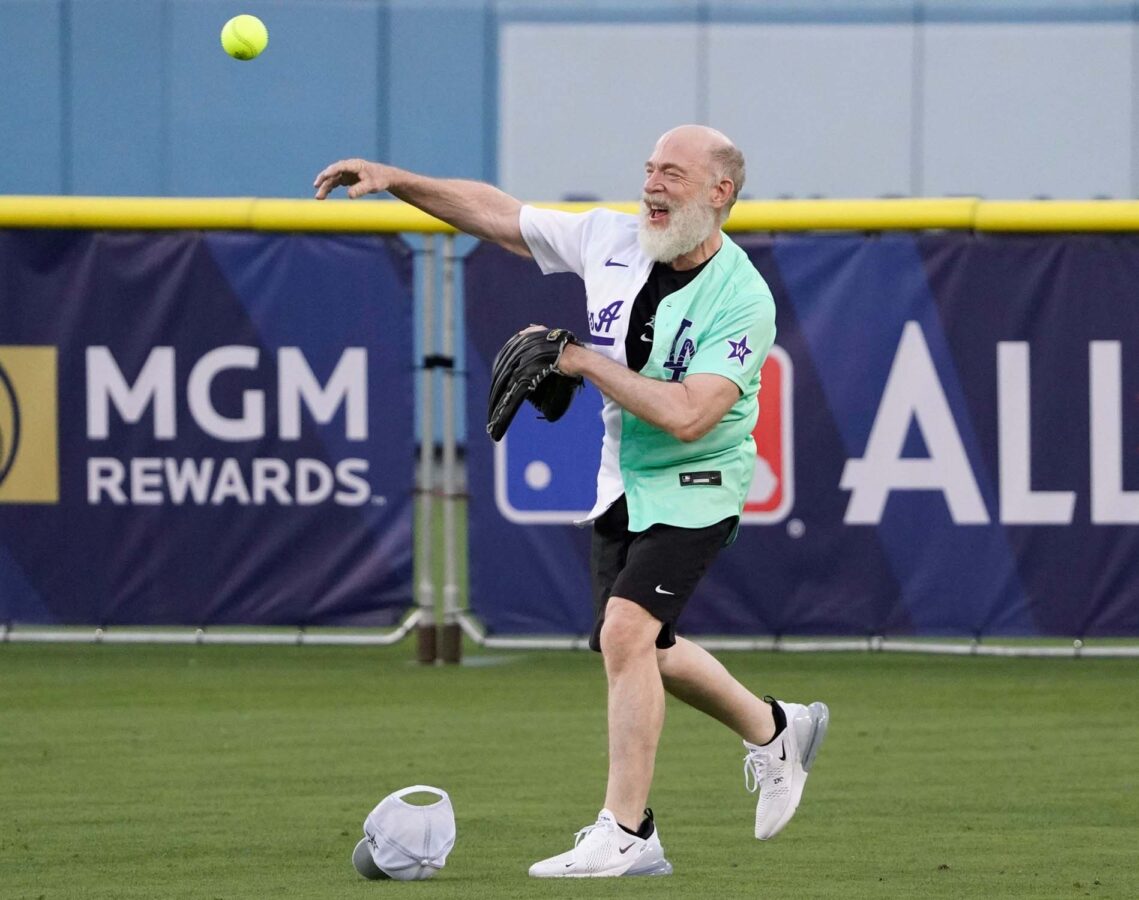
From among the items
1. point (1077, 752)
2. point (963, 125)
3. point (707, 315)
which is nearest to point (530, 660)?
point (1077, 752)

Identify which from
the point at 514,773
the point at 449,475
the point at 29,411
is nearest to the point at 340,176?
the point at 514,773

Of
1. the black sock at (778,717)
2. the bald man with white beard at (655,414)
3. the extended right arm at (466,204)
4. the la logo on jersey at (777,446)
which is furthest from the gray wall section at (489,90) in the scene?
the bald man with white beard at (655,414)

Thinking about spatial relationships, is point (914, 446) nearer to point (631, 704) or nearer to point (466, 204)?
point (466, 204)

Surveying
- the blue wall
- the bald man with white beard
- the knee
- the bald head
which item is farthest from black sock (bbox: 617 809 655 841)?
the blue wall

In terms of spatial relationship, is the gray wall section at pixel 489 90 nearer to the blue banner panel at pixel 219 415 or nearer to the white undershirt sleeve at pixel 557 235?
the blue banner panel at pixel 219 415

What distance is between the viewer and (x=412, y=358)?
10859mm

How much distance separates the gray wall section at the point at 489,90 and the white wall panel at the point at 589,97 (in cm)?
2

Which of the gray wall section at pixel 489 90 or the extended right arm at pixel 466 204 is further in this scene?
the gray wall section at pixel 489 90

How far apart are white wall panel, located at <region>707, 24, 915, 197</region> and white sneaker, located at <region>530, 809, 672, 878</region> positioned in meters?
19.2

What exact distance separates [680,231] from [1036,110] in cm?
1927

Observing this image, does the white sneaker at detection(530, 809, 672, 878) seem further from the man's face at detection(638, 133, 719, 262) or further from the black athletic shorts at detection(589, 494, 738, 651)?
the man's face at detection(638, 133, 719, 262)

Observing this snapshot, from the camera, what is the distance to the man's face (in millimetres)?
5891

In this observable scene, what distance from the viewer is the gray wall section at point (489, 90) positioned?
2445 cm

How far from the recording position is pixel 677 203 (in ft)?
19.3
